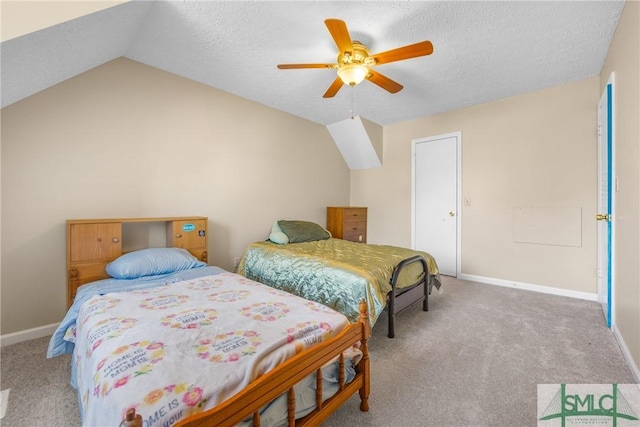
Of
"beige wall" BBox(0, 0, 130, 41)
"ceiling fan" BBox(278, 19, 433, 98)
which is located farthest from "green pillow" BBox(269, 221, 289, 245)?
"beige wall" BBox(0, 0, 130, 41)

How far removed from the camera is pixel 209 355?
1.09m

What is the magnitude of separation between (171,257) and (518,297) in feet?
12.6

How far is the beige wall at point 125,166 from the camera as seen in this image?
217 cm

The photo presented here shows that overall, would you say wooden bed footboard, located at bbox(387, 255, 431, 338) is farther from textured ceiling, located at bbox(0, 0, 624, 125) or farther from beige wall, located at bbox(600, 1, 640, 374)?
textured ceiling, located at bbox(0, 0, 624, 125)

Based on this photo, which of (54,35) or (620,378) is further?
(620,378)

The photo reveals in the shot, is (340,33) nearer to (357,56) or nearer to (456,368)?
(357,56)

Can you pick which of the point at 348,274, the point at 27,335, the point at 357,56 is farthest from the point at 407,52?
the point at 27,335

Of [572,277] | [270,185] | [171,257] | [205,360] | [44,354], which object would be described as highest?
[270,185]

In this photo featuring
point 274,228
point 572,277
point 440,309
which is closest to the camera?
point 440,309

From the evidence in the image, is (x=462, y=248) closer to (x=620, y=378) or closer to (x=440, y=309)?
(x=440, y=309)

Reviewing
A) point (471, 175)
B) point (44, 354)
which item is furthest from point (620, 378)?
point (44, 354)

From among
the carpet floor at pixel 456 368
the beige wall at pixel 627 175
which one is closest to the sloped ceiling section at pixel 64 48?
the carpet floor at pixel 456 368

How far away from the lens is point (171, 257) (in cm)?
239

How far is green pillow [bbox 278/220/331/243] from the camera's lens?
360 cm
